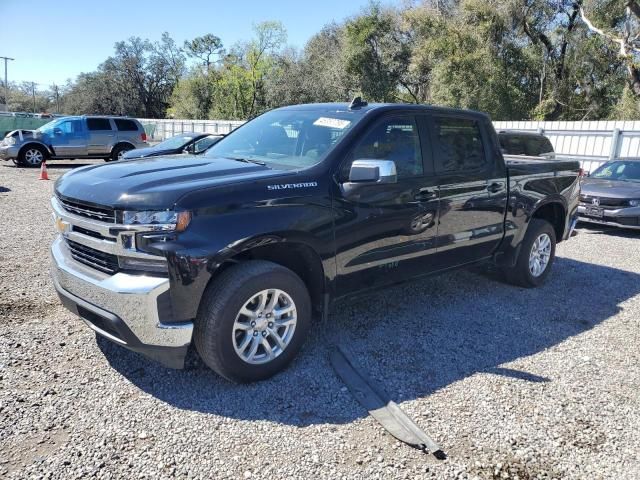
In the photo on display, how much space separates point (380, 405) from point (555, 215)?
13.2 ft

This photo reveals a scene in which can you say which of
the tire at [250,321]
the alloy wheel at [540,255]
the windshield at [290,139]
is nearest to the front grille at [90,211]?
the tire at [250,321]

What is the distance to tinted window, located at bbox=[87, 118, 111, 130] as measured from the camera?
1764 centimetres

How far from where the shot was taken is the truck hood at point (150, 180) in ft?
9.66

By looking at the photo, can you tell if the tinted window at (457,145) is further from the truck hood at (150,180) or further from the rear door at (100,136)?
the rear door at (100,136)

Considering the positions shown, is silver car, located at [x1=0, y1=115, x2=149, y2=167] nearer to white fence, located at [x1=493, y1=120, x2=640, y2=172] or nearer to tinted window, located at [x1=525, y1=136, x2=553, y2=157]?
tinted window, located at [x1=525, y1=136, x2=553, y2=157]

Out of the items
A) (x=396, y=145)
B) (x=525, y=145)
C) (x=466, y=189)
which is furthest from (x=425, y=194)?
(x=525, y=145)

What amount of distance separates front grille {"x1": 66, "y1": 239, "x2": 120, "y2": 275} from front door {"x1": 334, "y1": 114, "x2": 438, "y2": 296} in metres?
1.53

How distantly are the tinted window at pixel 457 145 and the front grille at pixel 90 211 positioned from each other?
2.73 metres

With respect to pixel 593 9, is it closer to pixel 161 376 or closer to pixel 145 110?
pixel 161 376

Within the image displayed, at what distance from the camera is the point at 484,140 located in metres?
5.01

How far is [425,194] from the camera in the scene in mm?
4215

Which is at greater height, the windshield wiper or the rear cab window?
the rear cab window

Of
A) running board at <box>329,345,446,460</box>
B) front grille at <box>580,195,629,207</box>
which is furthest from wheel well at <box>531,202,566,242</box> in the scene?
front grille at <box>580,195,629,207</box>

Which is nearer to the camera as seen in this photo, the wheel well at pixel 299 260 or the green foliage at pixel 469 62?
the wheel well at pixel 299 260
